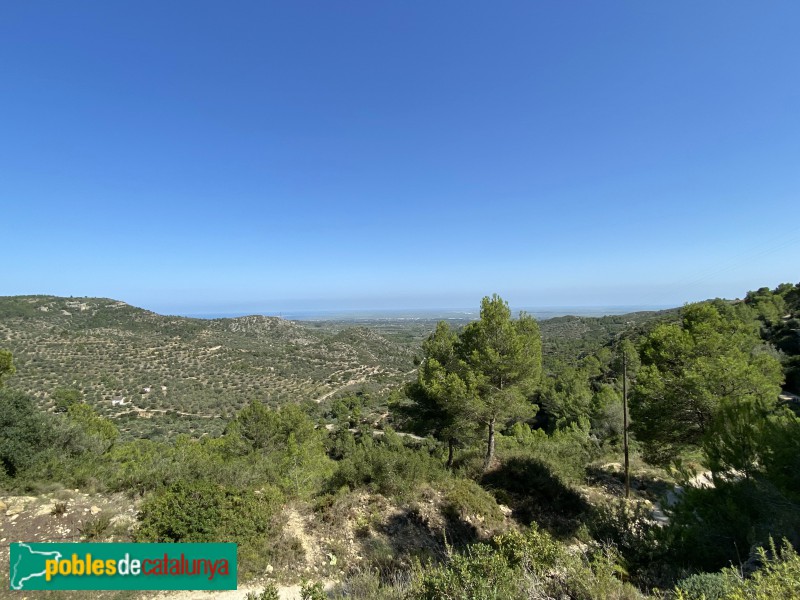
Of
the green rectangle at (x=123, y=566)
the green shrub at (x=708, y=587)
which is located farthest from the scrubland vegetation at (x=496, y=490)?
the green rectangle at (x=123, y=566)

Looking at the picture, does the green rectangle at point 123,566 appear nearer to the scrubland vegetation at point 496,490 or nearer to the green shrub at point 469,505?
the scrubland vegetation at point 496,490

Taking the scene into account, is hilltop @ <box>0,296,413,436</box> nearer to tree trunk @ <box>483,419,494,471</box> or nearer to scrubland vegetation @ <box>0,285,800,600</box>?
scrubland vegetation @ <box>0,285,800,600</box>

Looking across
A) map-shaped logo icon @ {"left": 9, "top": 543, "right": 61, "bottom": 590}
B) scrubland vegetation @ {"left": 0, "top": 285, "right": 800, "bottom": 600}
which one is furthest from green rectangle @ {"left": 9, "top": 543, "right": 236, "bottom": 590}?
scrubland vegetation @ {"left": 0, "top": 285, "right": 800, "bottom": 600}

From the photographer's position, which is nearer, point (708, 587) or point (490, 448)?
point (708, 587)

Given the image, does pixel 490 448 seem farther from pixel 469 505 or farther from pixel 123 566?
pixel 123 566

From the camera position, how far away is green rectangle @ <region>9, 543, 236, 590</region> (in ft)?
16.7

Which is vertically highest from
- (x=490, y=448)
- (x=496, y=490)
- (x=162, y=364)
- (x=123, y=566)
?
(x=123, y=566)

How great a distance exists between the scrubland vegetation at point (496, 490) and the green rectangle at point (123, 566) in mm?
348

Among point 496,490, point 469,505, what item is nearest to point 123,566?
point 469,505

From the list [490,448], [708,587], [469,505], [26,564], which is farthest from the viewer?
[490,448]

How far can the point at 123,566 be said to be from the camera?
539 centimetres

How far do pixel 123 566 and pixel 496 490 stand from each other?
9312 millimetres

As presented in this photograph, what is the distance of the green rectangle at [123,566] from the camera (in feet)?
16.7

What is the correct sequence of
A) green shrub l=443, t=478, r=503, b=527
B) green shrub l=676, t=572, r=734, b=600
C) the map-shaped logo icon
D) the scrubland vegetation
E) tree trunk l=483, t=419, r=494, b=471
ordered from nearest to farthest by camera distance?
green shrub l=676, t=572, r=734, b=600, the scrubland vegetation, the map-shaped logo icon, green shrub l=443, t=478, r=503, b=527, tree trunk l=483, t=419, r=494, b=471
